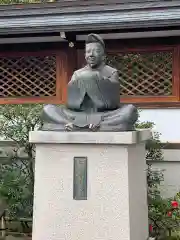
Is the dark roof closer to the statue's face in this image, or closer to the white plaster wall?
the white plaster wall

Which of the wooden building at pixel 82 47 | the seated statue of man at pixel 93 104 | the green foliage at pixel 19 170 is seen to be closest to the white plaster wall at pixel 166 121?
the wooden building at pixel 82 47

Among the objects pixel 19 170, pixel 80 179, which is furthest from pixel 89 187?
pixel 19 170

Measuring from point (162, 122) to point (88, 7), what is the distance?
2.65 m

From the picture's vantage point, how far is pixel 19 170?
7.19 metres

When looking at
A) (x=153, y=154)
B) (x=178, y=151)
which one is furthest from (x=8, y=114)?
(x=178, y=151)

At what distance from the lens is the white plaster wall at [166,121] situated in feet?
26.6

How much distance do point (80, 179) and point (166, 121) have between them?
12.6ft

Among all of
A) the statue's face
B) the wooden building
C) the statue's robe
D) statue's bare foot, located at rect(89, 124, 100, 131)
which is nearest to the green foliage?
the statue's robe

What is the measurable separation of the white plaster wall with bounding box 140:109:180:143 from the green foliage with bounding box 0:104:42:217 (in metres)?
2.39

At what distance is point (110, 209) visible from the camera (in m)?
4.66

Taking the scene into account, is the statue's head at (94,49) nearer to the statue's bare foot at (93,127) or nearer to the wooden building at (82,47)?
the statue's bare foot at (93,127)

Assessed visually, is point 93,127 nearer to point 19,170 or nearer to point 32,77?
point 19,170

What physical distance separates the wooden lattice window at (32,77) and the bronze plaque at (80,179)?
4.08m

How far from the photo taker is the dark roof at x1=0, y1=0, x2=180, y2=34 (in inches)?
301
